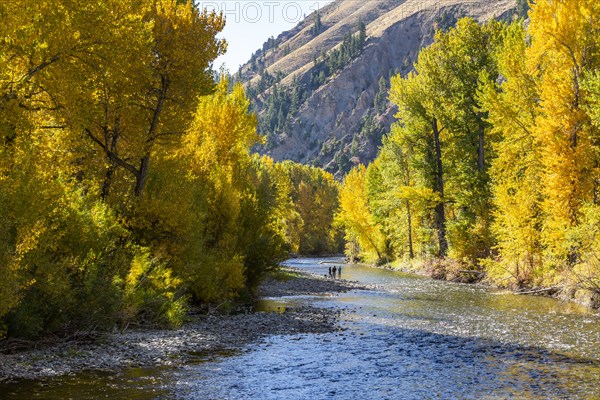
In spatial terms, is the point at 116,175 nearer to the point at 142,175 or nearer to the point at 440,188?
the point at 142,175

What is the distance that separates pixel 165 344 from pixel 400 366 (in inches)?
285

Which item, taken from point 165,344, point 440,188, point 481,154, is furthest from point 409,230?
point 165,344

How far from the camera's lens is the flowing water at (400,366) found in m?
12.6

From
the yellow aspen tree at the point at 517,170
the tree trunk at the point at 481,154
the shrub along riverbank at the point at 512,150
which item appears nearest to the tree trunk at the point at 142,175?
the shrub along riverbank at the point at 512,150

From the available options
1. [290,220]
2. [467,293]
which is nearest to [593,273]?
[467,293]

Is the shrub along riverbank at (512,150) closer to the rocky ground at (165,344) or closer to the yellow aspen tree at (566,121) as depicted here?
the yellow aspen tree at (566,121)

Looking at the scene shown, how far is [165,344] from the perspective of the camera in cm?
1761

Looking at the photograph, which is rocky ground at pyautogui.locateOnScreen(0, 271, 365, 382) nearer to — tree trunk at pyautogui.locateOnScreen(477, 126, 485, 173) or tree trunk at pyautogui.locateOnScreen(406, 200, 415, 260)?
tree trunk at pyautogui.locateOnScreen(477, 126, 485, 173)

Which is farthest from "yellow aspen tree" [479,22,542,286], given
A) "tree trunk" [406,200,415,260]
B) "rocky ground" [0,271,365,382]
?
"tree trunk" [406,200,415,260]

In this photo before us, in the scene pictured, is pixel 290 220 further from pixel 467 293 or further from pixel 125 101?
pixel 125 101

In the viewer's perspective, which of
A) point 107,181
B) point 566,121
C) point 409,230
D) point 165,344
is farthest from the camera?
point 409,230

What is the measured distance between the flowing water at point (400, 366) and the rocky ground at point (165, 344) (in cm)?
81

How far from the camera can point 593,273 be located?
26.5 metres

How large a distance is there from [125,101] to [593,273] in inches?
882
